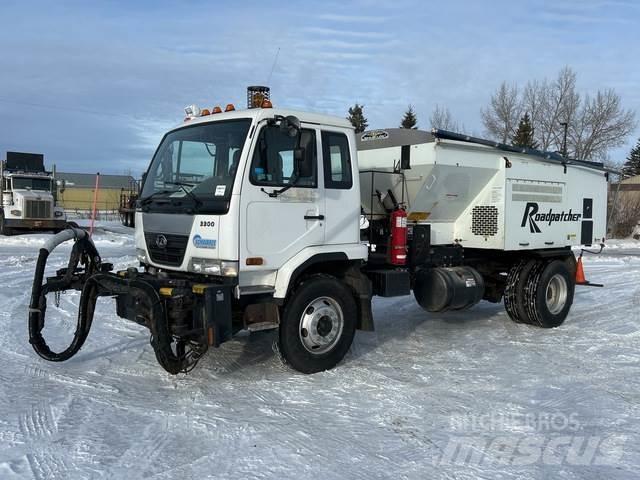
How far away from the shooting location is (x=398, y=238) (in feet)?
23.8

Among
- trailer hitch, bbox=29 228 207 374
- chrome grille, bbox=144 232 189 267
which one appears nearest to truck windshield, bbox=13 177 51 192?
trailer hitch, bbox=29 228 207 374

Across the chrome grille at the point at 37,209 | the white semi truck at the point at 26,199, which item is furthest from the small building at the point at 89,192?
the chrome grille at the point at 37,209

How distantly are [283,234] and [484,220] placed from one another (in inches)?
151

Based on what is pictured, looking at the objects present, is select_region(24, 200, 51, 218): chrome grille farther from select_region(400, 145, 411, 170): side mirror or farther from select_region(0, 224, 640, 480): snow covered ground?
select_region(400, 145, 411, 170): side mirror

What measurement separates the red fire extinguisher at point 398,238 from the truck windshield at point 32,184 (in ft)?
73.7

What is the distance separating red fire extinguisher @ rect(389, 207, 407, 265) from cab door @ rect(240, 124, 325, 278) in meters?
1.39

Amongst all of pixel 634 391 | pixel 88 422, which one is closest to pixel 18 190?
pixel 88 422

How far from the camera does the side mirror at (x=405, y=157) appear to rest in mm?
7676

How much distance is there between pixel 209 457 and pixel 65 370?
107 inches

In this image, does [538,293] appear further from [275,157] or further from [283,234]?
[275,157]

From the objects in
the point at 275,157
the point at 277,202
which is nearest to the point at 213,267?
the point at 277,202

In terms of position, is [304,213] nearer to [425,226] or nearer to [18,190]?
[425,226]

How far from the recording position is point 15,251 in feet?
61.3

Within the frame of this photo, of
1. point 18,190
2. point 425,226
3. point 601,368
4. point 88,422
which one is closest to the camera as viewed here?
point 88,422
